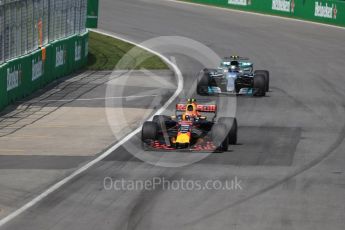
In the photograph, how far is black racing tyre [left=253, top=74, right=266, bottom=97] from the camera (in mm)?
34750

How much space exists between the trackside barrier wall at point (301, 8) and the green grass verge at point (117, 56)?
14772 mm

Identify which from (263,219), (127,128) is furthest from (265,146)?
(263,219)

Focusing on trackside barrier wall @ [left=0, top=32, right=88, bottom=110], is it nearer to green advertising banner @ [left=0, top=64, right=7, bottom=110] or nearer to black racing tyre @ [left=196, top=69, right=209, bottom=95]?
green advertising banner @ [left=0, top=64, right=7, bottom=110]

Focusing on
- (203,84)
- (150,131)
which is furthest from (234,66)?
(150,131)

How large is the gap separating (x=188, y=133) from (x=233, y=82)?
1065cm

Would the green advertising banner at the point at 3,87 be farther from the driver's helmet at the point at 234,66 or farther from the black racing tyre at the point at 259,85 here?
the black racing tyre at the point at 259,85

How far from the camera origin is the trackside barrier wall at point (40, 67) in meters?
32.2

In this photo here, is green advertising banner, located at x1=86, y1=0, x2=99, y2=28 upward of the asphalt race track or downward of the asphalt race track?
upward

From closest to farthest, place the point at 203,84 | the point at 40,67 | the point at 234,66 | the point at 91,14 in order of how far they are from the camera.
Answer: the point at 203,84 → the point at 234,66 → the point at 40,67 → the point at 91,14

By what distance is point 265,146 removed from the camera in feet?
84.3

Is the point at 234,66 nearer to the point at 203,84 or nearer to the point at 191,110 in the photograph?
the point at 203,84

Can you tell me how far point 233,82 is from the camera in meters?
34.8

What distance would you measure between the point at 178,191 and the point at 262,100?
1443 cm

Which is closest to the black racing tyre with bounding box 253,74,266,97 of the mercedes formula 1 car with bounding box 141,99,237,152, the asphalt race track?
the asphalt race track
